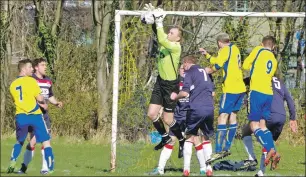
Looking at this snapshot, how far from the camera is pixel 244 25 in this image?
14695 mm

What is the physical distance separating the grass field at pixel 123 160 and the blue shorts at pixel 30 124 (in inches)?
19.8

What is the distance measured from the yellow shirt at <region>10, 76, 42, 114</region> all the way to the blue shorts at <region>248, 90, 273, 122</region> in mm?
2974

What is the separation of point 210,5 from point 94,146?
20.1 ft

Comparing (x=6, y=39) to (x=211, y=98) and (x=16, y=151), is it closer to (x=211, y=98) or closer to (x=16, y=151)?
(x=16, y=151)

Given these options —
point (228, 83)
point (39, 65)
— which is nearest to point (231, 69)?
point (228, 83)

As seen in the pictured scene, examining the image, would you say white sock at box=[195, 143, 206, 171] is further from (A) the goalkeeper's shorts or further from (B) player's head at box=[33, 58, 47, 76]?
(B) player's head at box=[33, 58, 47, 76]

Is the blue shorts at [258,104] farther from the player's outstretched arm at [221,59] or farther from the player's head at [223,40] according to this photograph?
the player's head at [223,40]

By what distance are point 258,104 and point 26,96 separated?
323cm

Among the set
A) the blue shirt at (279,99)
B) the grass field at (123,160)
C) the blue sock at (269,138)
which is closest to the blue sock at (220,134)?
the grass field at (123,160)

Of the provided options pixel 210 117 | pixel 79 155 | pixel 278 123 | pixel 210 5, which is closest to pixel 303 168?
pixel 278 123

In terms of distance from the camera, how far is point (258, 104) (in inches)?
448

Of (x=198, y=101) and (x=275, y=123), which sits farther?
(x=275, y=123)

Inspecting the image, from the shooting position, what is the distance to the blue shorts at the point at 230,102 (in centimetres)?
1217

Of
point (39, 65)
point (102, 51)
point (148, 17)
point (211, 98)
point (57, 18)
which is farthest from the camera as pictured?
point (57, 18)
